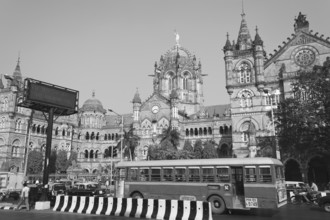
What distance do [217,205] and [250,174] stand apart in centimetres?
253

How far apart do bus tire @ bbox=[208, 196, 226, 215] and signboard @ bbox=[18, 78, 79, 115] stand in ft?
39.9

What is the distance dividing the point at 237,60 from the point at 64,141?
3956cm

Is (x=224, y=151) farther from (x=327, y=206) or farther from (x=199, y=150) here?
(x=327, y=206)

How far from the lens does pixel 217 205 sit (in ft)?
55.2

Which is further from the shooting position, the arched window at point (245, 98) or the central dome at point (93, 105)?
the central dome at point (93, 105)

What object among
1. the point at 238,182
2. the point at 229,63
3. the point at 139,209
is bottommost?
the point at 139,209

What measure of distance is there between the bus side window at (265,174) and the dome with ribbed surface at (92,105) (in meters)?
59.4

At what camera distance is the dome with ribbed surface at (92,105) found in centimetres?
7131

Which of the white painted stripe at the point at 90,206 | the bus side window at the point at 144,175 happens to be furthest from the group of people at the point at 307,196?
the white painted stripe at the point at 90,206

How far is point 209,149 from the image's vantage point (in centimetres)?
4941

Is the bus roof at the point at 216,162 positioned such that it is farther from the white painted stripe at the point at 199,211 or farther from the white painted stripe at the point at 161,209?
the white painted stripe at the point at 199,211

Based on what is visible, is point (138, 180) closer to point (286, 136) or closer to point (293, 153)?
point (286, 136)

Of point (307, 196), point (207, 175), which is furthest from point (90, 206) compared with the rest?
point (307, 196)

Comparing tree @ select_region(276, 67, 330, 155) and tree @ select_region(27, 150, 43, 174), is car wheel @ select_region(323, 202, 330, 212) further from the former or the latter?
tree @ select_region(27, 150, 43, 174)
